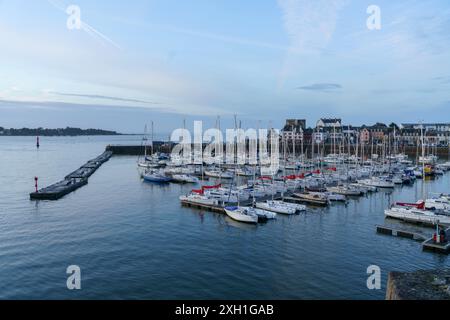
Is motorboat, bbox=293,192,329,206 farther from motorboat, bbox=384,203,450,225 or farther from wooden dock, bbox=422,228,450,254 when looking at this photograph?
wooden dock, bbox=422,228,450,254

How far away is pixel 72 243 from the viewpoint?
2517 cm

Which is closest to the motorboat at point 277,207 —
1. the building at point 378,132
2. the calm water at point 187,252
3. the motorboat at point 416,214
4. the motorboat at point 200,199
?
the calm water at point 187,252

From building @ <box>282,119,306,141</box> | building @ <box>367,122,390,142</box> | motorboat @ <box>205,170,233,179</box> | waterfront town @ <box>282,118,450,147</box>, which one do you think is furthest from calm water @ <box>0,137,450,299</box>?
→ building @ <box>367,122,390,142</box>

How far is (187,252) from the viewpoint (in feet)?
77.9

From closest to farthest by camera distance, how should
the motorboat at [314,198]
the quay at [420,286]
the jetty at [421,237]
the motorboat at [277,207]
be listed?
1. the quay at [420,286]
2. the jetty at [421,237]
3. the motorboat at [277,207]
4. the motorboat at [314,198]

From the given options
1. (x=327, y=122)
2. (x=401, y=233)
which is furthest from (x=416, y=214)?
(x=327, y=122)

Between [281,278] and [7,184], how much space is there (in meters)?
45.5

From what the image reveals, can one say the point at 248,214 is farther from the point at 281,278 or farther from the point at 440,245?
the point at 440,245

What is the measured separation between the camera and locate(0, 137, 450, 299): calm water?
18312 millimetres

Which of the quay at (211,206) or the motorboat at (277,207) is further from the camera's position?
the quay at (211,206)

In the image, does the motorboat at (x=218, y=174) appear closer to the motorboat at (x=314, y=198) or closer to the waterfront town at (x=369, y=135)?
the motorboat at (x=314, y=198)

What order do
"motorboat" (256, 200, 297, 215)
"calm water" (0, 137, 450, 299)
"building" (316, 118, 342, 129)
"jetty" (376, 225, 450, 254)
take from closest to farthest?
"calm water" (0, 137, 450, 299), "jetty" (376, 225, 450, 254), "motorboat" (256, 200, 297, 215), "building" (316, 118, 342, 129)

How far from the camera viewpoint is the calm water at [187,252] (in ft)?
60.1
